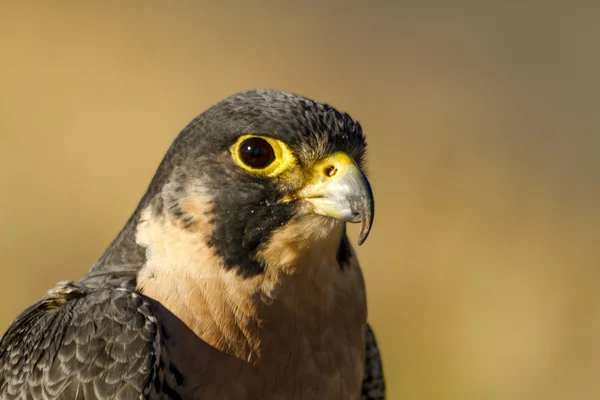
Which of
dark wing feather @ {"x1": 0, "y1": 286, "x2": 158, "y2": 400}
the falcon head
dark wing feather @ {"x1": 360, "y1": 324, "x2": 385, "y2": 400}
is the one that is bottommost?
dark wing feather @ {"x1": 0, "y1": 286, "x2": 158, "y2": 400}

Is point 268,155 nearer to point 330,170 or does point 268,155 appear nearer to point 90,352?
point 330,170

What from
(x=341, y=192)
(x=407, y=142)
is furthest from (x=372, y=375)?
(x=407, y=142)

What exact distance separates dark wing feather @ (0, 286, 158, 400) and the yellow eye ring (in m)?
0.79

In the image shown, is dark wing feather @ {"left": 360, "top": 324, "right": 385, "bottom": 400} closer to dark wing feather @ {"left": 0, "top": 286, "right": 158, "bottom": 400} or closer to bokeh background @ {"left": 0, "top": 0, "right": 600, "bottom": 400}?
dark wing feather @ {"left": 0, "top": 286, "right": 158, "bottom": 400}

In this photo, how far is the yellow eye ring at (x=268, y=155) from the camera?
15.5 ft

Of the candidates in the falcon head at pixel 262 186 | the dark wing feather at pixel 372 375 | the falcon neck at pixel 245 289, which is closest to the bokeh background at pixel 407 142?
the dark wing feather at pixel 372 375

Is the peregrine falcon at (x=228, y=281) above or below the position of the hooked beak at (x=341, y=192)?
below

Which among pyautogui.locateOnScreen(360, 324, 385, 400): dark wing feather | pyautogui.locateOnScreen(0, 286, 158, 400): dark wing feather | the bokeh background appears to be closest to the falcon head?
pyautogui.locateOnScreen(0, 286, 158, 400): dark wing feather

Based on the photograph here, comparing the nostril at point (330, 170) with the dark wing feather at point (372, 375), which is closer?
the nostril at point (330, 170)

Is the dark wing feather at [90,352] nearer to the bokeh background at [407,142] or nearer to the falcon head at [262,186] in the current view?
the falcon head at [262,186]

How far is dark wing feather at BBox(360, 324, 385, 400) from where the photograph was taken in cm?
554

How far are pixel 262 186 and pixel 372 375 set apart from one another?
1.41 m

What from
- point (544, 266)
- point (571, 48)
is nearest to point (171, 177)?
point (544, 266)

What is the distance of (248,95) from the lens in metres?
4.90
